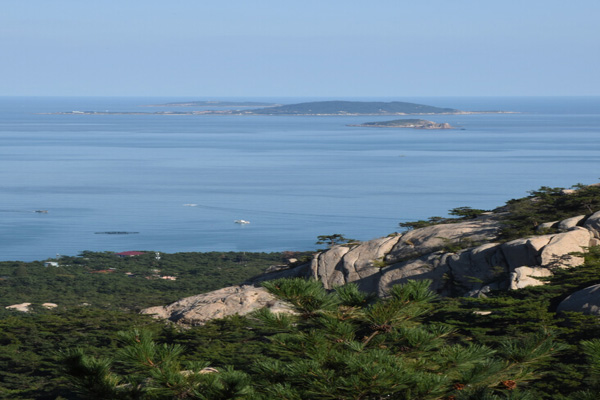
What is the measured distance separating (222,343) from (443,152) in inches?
4426

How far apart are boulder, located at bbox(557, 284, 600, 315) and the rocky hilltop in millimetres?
1939

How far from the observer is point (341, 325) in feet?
26.2

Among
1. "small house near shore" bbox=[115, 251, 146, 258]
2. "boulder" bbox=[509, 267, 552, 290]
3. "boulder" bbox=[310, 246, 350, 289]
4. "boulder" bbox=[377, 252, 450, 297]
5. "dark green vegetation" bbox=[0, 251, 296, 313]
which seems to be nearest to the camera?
"boulder" bbox=[509, 267, 552, 290]

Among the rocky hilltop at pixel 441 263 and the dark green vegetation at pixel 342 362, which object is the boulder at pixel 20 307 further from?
the dark green vegetation at pixel 342 362

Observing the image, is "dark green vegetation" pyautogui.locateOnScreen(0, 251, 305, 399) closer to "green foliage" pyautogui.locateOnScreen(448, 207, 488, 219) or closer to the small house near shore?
the small house near shore

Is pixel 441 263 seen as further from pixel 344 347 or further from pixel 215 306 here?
pixel 344 347

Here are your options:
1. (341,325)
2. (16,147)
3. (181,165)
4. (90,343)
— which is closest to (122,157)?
(181,165)

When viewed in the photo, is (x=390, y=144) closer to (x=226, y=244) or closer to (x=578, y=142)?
(x=578, y=142)

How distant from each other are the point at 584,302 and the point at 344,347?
996 cm

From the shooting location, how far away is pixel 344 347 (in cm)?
824

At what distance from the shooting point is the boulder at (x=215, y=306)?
915 inches

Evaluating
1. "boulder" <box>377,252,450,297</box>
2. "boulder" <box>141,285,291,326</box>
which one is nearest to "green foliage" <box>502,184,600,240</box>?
"boulder" <box>377,252,450,297</box>

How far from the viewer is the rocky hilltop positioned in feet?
66.3

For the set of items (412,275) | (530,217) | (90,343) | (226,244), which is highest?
(530,217)
